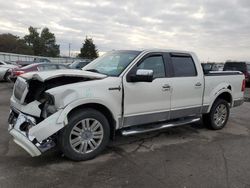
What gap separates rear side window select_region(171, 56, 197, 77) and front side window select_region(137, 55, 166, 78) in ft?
1.09

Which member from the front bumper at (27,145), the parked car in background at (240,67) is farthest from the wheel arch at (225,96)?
the parked car in background at (240,67)

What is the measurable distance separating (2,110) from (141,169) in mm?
5801

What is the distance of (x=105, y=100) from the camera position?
195 inches

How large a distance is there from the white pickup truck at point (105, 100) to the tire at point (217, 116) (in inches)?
15.8

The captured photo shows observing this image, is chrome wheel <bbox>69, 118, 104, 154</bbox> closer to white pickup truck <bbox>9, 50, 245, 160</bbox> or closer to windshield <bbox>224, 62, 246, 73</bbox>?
white pickup truck <bbox>9, 50, 245, 160</bbox>

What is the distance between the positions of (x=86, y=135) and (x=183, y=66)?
2745mm

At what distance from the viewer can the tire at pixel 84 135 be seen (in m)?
4.61

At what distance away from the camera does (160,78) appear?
5816mm

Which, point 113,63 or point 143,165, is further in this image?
point 113,63

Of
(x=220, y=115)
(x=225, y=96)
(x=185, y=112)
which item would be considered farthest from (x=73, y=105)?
(x=225, y=96)

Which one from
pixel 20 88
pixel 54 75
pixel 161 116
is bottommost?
pixel 161 116

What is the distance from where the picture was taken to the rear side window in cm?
622

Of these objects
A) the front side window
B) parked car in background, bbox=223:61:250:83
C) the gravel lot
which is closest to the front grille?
the gravel lot

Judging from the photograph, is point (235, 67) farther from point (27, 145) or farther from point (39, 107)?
point (27, 145)
